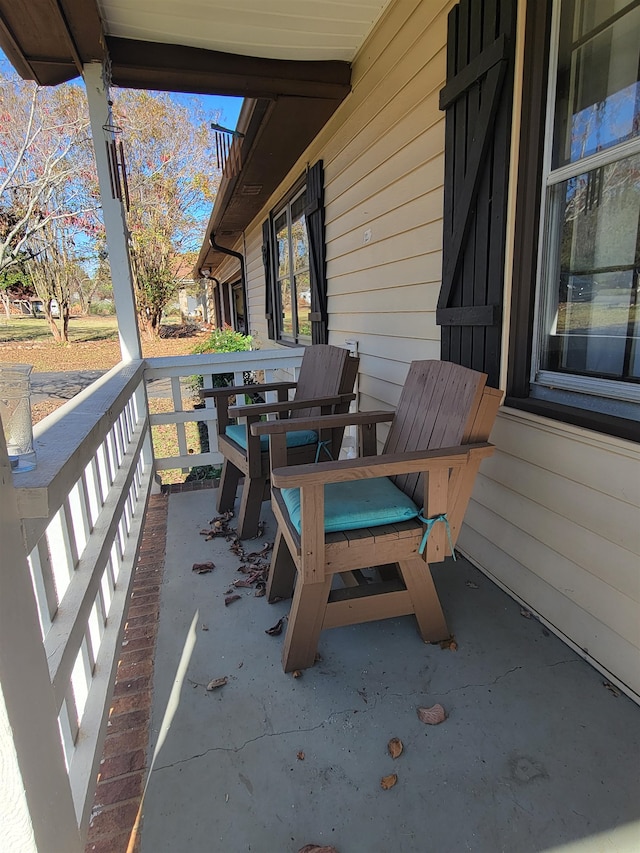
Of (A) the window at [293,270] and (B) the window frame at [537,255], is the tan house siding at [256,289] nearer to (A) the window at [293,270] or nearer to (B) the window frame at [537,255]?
(A) the window at [293,270]

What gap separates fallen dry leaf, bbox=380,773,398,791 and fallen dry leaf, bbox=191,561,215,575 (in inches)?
48.8

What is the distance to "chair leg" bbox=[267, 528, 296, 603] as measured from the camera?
1.90m

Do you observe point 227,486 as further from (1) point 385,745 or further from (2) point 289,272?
(2) point 289,272

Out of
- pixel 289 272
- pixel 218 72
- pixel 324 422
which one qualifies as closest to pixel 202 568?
pixel 324 422

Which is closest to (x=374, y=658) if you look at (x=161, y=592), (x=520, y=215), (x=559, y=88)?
(x=161, y=592)

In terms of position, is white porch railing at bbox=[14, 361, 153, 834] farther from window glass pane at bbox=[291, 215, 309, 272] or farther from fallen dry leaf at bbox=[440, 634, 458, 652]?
window glass pane at bbox=[291, 215, 309, 272]

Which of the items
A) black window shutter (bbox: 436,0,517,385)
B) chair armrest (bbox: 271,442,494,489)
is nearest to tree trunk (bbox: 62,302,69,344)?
black window shutter (bbox: 436,0,517,385)

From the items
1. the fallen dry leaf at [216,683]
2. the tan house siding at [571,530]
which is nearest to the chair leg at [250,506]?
the fallen dry leaf at [216,683]

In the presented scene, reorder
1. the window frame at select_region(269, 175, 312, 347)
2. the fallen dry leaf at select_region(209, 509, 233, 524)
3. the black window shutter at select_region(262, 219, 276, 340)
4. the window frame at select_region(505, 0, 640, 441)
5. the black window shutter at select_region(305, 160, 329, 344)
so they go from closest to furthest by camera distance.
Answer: the window frame at select_region(505, 0, 640, 441) < the fallen dry leaf at select_region(209, 509, 233, 524) < the black window shutter at select_region(305, 160, 329, 344) < the window frame at select_region(269, 175, 312, 347) < the black window shutter at select_region(262, 219, 276, 340)

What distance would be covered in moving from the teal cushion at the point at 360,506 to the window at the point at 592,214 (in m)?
0.68

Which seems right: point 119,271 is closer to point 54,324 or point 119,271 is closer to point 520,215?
point 520,215

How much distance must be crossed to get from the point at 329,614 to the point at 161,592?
89 cm

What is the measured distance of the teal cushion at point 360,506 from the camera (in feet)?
5.22

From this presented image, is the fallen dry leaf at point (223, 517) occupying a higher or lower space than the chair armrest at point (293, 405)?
lower
